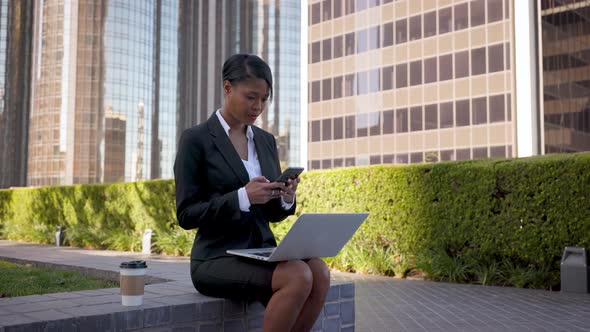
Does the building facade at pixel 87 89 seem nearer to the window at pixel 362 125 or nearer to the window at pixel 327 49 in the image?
the window at pixel 327 49

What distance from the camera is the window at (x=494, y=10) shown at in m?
42.6

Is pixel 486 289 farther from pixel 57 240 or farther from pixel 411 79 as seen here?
pixel 411 79

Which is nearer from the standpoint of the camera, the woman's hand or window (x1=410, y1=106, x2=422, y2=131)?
the woman's hand

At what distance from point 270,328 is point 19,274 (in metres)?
5.33

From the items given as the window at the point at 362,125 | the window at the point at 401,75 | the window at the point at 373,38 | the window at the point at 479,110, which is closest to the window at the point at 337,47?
the window at the point at 373,38

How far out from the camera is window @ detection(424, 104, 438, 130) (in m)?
45.1

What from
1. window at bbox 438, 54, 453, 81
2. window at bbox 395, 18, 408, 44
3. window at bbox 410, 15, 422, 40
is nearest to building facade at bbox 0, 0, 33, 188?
window at bbox 395, 18, 408, 44

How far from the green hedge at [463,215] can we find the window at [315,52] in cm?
4117

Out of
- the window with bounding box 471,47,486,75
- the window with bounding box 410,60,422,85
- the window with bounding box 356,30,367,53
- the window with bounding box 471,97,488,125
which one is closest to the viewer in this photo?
the window with bounding box 471,97,488,125

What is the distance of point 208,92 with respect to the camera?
107750 millimetres

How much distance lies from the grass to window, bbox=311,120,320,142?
152ft

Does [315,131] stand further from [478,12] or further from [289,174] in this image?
[289,174]

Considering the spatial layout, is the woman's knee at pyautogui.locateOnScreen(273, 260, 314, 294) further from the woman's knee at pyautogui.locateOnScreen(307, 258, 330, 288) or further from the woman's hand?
the woman's hand

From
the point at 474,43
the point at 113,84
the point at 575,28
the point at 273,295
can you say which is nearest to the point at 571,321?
the point at 273,295
